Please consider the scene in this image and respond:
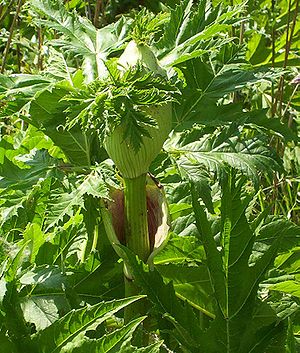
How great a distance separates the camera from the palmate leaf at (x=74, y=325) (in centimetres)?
92

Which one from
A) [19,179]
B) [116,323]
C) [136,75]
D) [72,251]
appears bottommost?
[116,323]

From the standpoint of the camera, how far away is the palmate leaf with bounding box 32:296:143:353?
0.92m

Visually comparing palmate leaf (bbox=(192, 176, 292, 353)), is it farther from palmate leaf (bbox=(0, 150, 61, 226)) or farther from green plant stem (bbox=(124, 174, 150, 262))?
palmate leaf (bbox=(0, 150, 61, 226))

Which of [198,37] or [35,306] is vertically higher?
[198,37]

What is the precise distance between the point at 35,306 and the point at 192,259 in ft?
0.88

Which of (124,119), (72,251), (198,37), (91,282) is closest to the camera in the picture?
(124,119)

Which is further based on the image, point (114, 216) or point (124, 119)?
point (114, 216)

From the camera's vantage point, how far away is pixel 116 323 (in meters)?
1.15

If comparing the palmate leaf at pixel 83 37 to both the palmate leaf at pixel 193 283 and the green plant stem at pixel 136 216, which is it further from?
the palmate leaf at pixel 193 283

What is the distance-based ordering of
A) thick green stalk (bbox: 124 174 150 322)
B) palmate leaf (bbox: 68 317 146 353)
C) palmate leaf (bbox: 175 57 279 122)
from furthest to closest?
palmate leaf (bbox: 175 57 279 122)
thick green stalk (bbox: 124 174 150 322)
palmate leaf (bbox: 68 317 146 353)

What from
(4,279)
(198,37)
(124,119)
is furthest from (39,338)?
(198,37)

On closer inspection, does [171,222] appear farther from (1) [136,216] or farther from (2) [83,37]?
(2) [83,37]

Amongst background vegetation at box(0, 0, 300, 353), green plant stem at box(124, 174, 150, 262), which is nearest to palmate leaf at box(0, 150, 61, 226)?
background vegetation at box(0, 0, 300, 353)

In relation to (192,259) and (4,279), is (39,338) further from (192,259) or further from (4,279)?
(192,259)
